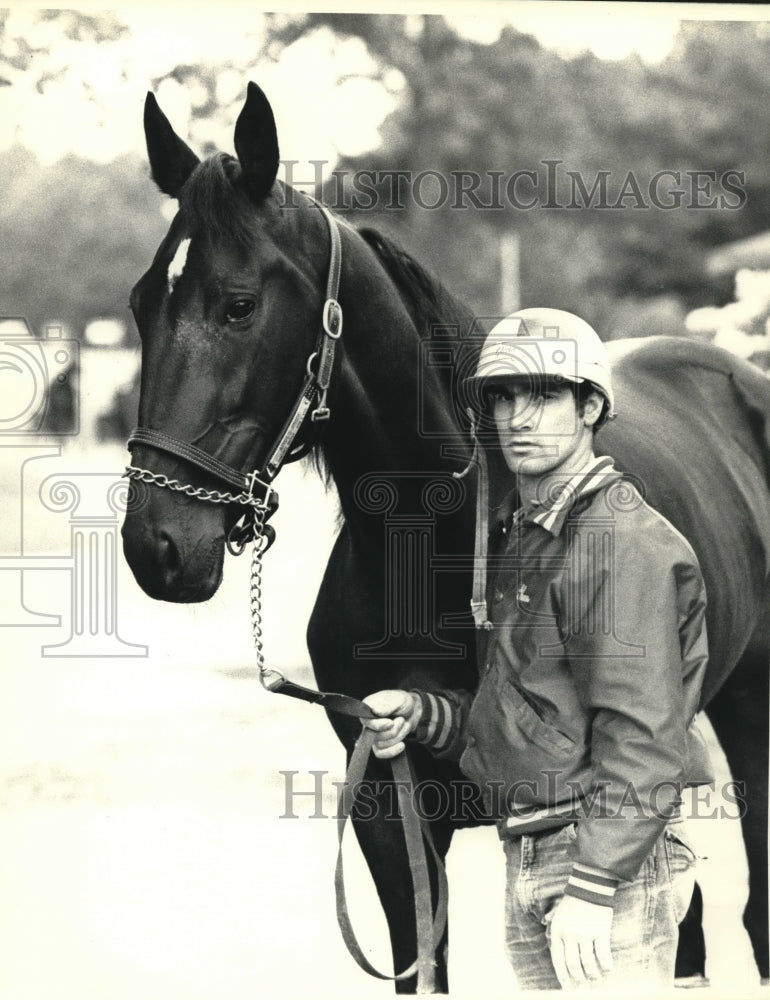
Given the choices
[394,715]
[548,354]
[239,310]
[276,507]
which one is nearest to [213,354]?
[239,310]

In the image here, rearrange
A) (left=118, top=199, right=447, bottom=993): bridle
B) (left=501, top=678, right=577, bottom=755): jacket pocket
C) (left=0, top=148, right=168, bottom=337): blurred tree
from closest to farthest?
(left=501, top=678, right=577, bottom=755): jacket pocket → (left=118, top=199, right=447, bottom=993): bridle → (left=0, top=148, right=168, bottom=337): blurred tree

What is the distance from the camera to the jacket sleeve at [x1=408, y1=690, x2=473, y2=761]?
256 centimetres

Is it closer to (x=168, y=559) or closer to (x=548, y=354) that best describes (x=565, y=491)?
(x=548, y=354)

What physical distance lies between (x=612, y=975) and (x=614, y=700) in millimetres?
524

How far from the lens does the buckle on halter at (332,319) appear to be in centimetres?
244

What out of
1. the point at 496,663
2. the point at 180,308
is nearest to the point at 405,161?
the point at 180,308

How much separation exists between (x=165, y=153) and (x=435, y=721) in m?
1.28

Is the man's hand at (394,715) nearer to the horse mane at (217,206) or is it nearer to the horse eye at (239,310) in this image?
the horse eye at (239,310)

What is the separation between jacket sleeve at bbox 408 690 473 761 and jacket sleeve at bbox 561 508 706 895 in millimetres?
391

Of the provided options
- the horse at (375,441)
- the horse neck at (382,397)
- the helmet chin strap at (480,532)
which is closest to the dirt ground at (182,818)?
the horse at (375,441)

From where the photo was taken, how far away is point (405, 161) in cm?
287

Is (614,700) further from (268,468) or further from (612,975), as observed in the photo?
(268,468)

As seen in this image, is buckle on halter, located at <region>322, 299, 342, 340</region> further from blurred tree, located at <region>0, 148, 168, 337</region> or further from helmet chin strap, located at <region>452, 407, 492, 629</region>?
blurred tree, located at <region>0, 148, 168, 337</region>

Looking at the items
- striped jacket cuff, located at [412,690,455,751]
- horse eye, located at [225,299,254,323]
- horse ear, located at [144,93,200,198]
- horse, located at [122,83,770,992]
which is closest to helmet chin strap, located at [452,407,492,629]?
horse, located at [122,83,770,992]
